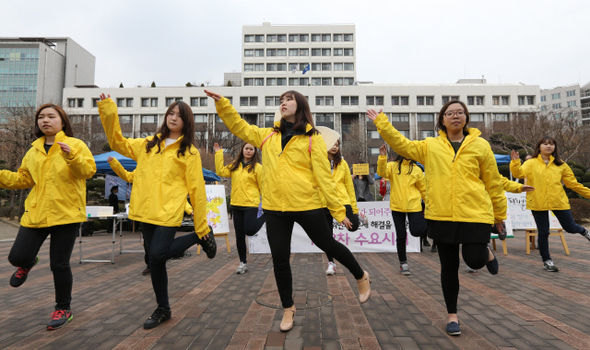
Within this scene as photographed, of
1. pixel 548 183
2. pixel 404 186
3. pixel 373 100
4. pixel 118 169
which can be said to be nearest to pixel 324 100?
pixel 373 100

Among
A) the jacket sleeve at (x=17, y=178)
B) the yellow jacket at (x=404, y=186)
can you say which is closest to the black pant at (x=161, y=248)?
the jacket sleeve at (x=17, y=178)

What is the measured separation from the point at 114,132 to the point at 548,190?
20.1 ft

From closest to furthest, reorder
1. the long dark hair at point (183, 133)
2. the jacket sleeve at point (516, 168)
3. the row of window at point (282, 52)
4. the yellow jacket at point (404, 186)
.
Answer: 1. the long dark hair at point (183, 133)
2. the jacket sleeve at point (516, 168)
3. the yellow jacket at point (404, 186)
4. the row of window at point (282, 52)

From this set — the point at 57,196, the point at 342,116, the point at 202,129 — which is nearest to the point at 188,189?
the point at 57,196

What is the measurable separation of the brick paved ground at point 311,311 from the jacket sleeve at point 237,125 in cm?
165

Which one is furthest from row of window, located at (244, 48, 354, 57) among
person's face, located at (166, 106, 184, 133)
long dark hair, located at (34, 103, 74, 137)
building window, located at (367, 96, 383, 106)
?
person's face, located at (166, 106, 184, 133)

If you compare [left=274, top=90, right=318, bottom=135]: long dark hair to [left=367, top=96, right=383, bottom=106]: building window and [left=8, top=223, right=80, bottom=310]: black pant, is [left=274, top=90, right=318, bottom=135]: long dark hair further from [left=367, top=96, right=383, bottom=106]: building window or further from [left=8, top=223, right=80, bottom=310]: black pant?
[left=367, top=96, right=383, bottom=106]: building window

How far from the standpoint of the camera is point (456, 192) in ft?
9.07

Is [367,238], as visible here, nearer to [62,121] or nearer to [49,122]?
[62,121]

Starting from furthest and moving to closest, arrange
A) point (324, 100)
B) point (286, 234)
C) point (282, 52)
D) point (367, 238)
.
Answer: point (282, 52) < point (324, 100) < point (367, 238) < point (286, 234)

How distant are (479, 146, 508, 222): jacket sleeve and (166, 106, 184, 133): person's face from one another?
8.83 feet

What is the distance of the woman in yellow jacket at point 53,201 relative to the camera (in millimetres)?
2980

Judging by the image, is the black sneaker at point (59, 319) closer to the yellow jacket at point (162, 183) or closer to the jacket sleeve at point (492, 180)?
the yellow jacket at point (162, 183)

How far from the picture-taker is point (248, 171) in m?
5.57
